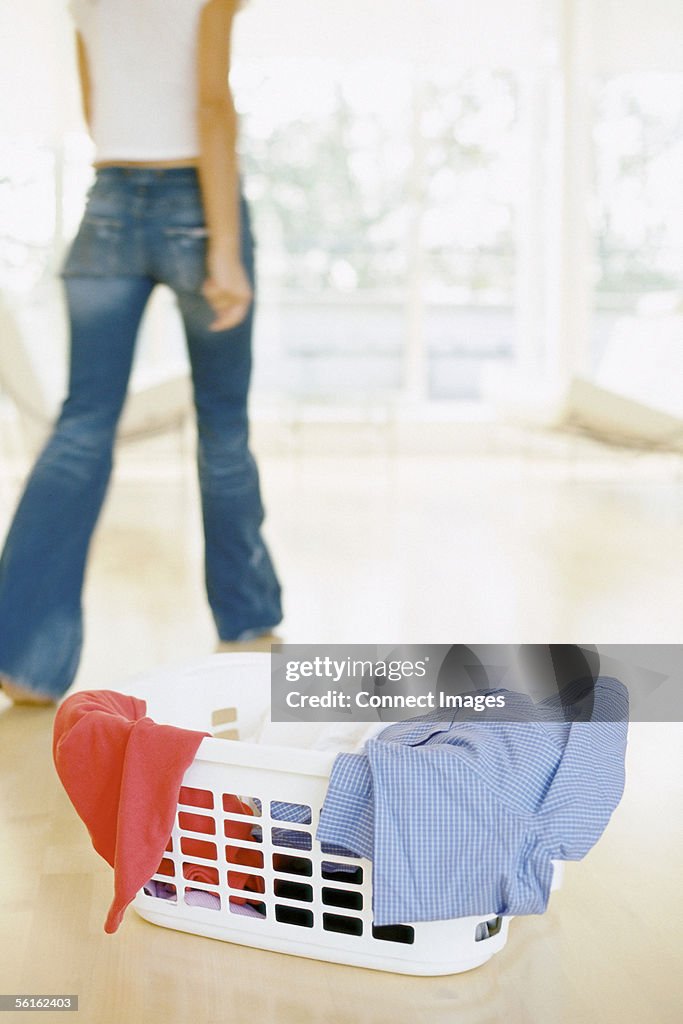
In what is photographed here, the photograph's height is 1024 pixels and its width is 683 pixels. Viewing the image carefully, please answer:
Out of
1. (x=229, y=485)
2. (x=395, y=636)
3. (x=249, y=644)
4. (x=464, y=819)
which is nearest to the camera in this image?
(x=464, y=819)

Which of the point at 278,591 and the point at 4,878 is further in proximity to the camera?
the point at 278,591

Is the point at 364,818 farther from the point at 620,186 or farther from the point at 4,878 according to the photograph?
the point at 620,186

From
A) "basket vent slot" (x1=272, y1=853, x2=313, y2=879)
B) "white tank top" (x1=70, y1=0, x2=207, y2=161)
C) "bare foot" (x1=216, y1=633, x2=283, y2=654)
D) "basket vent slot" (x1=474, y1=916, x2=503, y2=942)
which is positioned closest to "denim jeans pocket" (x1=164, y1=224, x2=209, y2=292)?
"white tank top" (x1=70, y1=0, x2=207, y2=161)

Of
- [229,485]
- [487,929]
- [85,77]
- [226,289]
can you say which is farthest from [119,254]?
[487,929]

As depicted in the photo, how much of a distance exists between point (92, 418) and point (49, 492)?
5.5 inches

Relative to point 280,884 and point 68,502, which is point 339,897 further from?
point 68,502

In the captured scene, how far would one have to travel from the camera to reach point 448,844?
1027 millimetres

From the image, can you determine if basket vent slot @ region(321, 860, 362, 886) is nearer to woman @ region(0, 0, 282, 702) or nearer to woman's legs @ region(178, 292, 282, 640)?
woman @ region(0, 0, 282, 702)

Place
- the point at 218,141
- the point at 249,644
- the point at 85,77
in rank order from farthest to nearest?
the point at 249,644
the point at 85,77
the point at 218,141

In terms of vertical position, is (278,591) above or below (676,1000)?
below

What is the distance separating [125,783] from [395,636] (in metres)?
1.33

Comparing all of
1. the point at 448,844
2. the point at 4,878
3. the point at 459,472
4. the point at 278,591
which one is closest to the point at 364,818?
the point at 448,844

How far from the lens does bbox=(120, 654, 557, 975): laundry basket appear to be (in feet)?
3.61

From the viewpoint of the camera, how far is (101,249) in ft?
6.22
